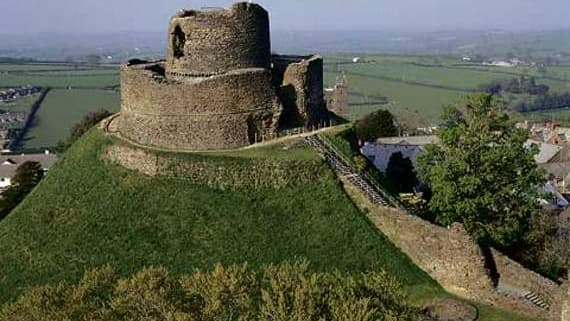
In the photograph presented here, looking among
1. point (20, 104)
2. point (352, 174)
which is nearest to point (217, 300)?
point (352, 174)

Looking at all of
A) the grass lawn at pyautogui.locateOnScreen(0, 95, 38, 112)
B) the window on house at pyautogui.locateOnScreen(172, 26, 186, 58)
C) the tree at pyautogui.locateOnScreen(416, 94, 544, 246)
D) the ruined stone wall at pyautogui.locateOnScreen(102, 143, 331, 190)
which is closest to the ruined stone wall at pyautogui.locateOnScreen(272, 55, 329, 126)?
the ruined stone wall at pyautogui.locateOnScreen(102, 143, 331, 190)

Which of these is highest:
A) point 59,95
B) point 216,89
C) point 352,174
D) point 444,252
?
point 216,89

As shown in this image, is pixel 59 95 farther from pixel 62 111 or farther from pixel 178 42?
pixel 178 42

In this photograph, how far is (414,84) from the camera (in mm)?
153875

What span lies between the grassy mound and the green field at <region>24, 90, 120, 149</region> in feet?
215

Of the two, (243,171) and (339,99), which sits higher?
(243,171)

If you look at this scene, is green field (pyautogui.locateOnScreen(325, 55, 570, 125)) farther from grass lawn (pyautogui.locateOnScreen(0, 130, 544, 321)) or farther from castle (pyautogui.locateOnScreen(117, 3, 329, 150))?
grass lawn (pyautogui.locateOnScreen(0, 130, 544, 321))

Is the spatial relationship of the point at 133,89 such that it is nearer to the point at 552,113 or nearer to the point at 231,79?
the point at 231,79

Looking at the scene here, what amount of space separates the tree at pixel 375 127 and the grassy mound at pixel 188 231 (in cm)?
3617

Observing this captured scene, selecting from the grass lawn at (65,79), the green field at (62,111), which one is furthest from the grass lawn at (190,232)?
the grass lawn at (65,79)

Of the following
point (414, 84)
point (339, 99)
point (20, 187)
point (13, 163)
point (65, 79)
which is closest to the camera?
point (20, 187)

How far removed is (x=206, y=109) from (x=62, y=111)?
90506 millimetres

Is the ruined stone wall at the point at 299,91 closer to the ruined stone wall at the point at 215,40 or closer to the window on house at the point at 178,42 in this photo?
the ruined stone wall at the point at 215,40

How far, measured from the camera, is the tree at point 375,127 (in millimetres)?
64375
